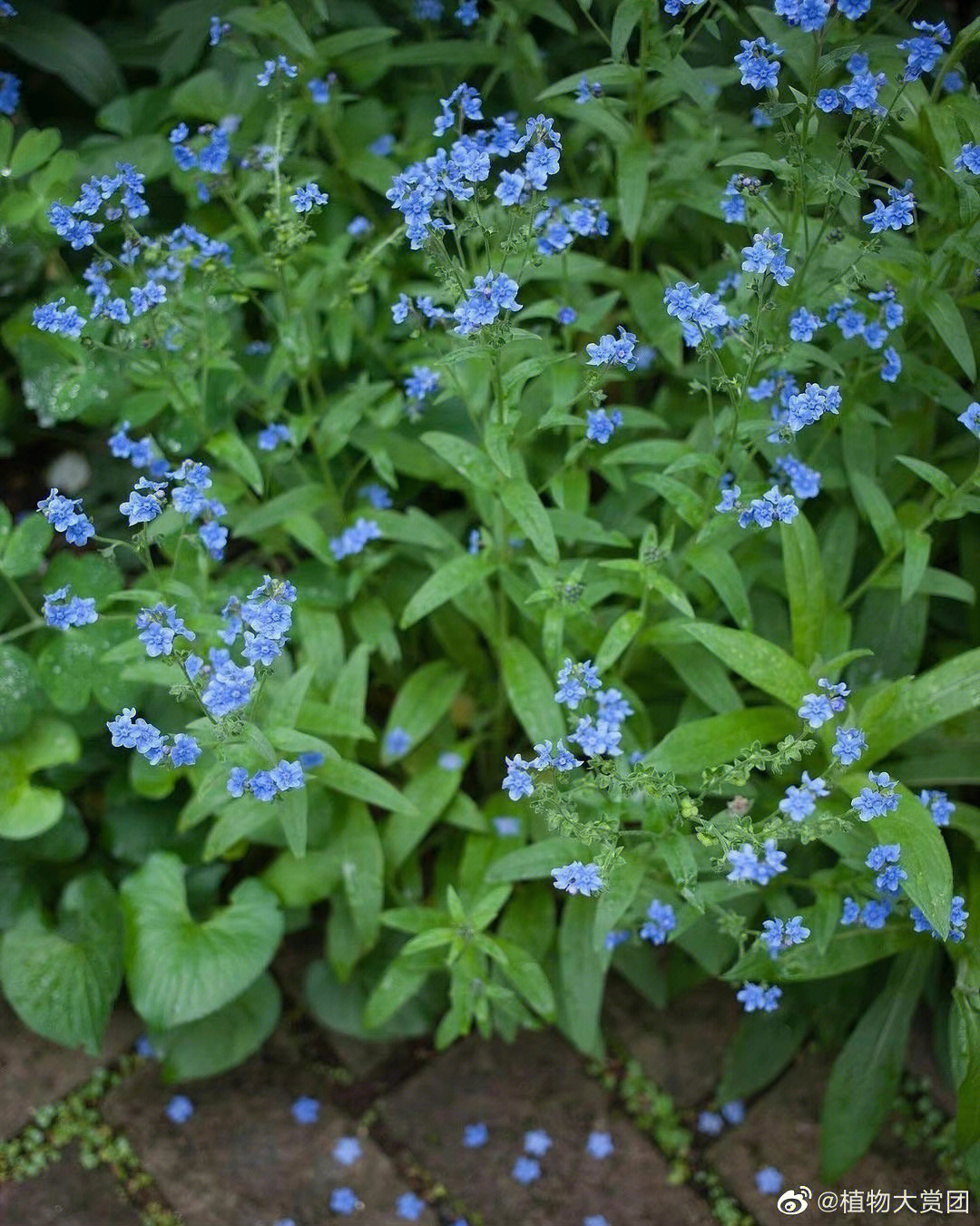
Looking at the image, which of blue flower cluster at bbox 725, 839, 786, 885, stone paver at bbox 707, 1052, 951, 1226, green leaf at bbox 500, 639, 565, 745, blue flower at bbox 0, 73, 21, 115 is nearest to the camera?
blue flower cluster at bbox 725, 839, 786, 885

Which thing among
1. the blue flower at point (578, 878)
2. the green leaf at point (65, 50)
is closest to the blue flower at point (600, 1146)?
the blue flower at point (578, 878)

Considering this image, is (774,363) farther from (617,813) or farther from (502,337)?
(617,813)

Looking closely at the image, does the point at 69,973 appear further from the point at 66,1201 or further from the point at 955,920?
the point at 955,920

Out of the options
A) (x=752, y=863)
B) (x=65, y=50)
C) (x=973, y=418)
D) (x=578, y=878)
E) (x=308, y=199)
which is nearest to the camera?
(x=752, y=863)

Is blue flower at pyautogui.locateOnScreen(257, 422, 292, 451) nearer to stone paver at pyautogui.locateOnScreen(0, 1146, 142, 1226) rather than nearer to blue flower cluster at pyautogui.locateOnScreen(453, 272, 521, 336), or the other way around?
blue flower cluster at pyautogui.locateOnScreen(453, 272, 521, 336)

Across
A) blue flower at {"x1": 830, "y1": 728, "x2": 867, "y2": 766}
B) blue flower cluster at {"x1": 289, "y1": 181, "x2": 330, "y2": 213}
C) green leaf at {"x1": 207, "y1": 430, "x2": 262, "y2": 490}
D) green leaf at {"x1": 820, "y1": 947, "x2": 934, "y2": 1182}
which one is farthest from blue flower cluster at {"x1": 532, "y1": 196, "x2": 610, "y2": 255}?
green leaf at {"x1": 820, "y1": 947, "x2": 934, "y2": 1182}

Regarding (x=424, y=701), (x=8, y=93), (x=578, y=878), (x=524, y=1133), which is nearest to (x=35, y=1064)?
(x=524, y=1133)

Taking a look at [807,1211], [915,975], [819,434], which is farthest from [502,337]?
[807,1211]

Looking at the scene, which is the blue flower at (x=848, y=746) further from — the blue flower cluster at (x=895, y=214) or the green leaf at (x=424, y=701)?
the green leaf at (x=424, y=701)
